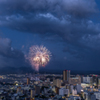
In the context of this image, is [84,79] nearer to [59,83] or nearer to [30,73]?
[59,83]

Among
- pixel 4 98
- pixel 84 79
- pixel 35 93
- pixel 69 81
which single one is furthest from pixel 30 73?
pixel 4 98

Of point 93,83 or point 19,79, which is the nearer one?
point 93,83

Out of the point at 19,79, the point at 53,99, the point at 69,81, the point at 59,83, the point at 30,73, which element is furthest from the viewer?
the point at 30,73

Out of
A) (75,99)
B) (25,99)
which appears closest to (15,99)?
(25,99)

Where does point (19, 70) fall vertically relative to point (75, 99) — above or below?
above

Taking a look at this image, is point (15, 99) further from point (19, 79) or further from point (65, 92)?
point (19, 79)

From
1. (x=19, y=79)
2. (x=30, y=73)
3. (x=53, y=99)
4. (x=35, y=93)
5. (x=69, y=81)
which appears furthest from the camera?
(x=30, y=73)

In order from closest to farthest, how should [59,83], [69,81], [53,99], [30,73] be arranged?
[53,99] → [59,83] → [69,81] → [30,73]

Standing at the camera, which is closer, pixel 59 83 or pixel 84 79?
pixel 59 83

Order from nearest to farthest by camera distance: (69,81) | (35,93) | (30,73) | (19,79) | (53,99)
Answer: (53,99), (35,93), (69,81), (19,79), (30,73)
